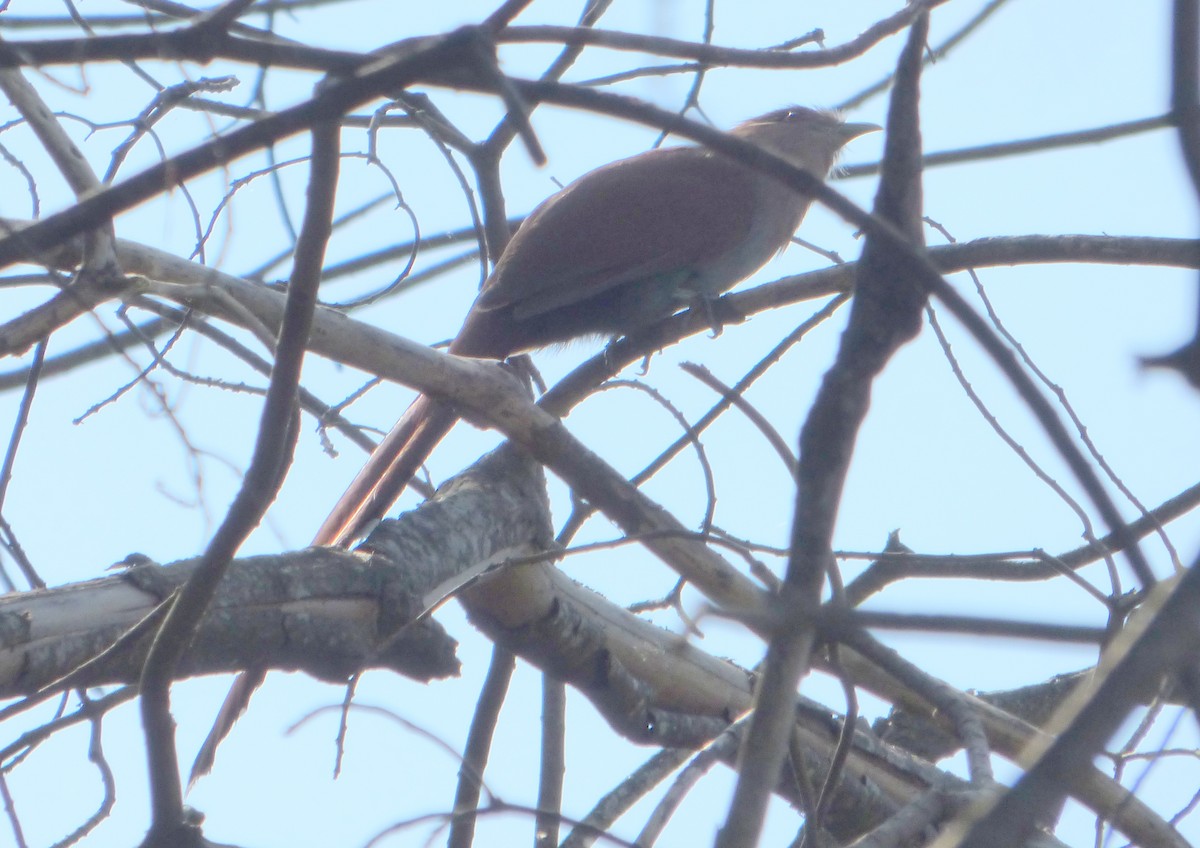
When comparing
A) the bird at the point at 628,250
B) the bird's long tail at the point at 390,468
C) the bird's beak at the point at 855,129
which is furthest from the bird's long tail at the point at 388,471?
the bird's beak at the point at 855,129

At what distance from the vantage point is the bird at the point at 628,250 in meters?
4.94

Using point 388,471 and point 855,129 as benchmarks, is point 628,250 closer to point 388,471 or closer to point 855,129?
point 388,471

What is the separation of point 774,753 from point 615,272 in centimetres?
415

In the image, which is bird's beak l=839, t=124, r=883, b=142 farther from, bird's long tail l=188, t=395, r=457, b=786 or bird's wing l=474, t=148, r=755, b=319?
bird's long tail l=188, t=395, r=457, b=786

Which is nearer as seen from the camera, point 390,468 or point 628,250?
point 390,468

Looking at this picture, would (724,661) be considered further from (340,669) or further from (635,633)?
(340,669)

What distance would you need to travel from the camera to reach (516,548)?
316 cm

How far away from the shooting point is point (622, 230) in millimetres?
5422

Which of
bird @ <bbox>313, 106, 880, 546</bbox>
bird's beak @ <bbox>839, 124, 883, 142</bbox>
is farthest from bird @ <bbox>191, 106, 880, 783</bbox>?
bird's beak @ <bbox>839, 124, 883, 142</bbox>

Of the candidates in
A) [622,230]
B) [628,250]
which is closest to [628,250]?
[628,250]

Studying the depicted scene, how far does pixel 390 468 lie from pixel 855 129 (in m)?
4.13

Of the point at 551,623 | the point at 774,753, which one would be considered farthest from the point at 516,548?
the point at 774,753

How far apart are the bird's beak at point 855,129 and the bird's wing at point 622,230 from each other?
117 cm

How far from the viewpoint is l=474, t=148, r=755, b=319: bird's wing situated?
4.96m
